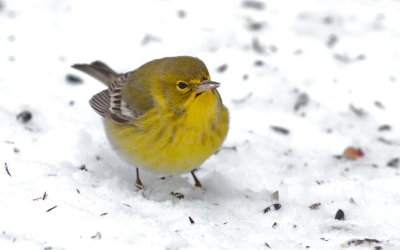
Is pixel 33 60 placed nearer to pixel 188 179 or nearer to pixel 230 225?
pixel 188 179

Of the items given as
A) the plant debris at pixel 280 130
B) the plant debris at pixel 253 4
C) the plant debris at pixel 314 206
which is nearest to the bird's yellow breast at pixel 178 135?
the plant debris at pixel 314 206

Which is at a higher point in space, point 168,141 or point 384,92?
point 168,141

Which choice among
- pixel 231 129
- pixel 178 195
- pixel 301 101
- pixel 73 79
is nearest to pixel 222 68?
pixel 301 101

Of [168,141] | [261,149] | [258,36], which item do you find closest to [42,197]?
[168,141]

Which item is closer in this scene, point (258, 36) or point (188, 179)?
point (188, 179)

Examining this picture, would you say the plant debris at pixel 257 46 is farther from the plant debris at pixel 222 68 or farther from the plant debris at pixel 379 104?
the plant debris at pixel 379 104
